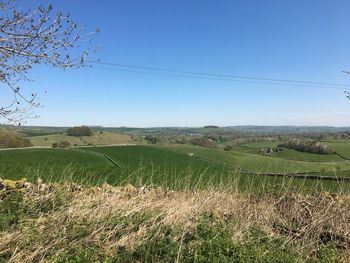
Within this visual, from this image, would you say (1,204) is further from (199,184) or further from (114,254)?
(199,184)

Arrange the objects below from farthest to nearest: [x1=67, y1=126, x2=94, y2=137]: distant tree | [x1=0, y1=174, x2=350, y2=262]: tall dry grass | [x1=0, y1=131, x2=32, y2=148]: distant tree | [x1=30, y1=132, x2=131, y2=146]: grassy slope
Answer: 1. [x1=67, y1=126, x2=94, y2=137]: distant tree
2. [x1=30, y1=132, x2=131, y2=146]: grassy slope
3. [x1=0, y1=131, x2=32, y2=148]: distant tree
4. [x1=0, y1=174, x2=350, y2=262]: tall dry grass

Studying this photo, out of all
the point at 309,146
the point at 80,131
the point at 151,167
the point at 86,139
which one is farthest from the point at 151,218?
the point at 80,131

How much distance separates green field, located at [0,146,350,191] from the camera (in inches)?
322

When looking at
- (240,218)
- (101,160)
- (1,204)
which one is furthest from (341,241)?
(101,160)

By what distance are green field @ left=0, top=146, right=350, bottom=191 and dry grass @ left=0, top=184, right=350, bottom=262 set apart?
60cm

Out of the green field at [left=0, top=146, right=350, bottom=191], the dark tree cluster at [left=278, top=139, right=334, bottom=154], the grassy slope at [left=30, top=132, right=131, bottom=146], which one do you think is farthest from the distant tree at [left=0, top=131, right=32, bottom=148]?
the dark tree cluster at [left=278, top=139, right=334, bottom=154]

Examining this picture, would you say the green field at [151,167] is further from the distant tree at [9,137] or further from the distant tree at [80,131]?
the distant tree at [80,131]

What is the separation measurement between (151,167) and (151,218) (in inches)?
330

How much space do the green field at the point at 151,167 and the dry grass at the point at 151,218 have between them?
604mm

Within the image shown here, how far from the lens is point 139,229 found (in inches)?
193


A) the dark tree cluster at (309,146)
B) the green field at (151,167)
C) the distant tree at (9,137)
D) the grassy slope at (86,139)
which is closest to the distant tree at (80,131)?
the grassy slope at (86,139)

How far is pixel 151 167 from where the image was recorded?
13594mm

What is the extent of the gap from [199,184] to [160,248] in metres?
3.41

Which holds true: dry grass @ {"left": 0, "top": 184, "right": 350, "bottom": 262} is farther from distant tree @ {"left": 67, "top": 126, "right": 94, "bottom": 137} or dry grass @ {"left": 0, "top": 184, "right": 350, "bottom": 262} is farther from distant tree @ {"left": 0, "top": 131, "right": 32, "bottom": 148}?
distant tree @ {"left": 67, "top": 126, "right": 94, "bottom": 137}
